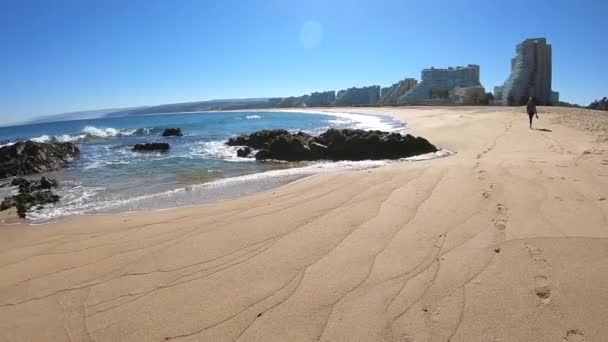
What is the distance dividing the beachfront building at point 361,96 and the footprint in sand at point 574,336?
138 m

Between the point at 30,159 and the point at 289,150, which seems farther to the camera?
the point at 30,159

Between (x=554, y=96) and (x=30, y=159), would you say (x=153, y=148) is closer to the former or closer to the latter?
(x=30, y=159)

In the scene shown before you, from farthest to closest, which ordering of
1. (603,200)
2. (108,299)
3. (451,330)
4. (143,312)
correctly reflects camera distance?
1. (603,200)
2. (108,299)
3. (143,312)
4. (451,330)

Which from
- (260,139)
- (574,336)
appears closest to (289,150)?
(260,139)

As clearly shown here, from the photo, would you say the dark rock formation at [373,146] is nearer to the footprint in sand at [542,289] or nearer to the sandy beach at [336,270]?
the sandy beach at [336,270]

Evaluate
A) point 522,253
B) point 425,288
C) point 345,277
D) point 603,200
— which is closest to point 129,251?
point 345,277

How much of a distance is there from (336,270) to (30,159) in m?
16.8

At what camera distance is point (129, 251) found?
4055 mm

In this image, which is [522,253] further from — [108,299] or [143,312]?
[108,299]

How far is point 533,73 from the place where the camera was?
170ft

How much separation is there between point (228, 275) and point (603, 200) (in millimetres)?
4570

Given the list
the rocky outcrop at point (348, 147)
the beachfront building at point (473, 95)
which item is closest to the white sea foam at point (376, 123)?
the rocky outcrop at point (348, 147)

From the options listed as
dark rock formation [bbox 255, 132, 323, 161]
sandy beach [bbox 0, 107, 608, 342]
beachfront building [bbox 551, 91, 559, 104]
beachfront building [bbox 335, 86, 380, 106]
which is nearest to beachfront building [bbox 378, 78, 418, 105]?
beachfront building [bbox 335, 86, 380, 106]

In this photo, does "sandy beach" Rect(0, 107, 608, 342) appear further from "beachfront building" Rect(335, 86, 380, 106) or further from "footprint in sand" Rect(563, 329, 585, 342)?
"beachfront building" Rect(335, 86, 380, 106)
